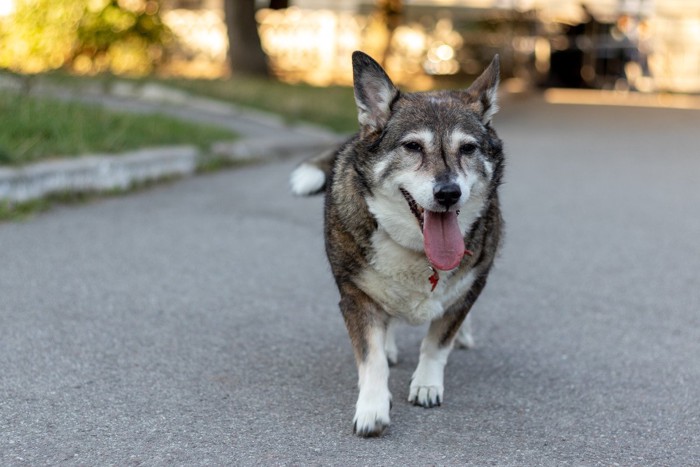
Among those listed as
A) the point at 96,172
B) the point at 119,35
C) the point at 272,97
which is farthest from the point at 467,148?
the point at 119,35

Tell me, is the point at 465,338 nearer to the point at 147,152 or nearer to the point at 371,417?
the point at 371,417

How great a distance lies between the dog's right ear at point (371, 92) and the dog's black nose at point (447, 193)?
0.48 meters

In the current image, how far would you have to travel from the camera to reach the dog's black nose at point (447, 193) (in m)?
3.81

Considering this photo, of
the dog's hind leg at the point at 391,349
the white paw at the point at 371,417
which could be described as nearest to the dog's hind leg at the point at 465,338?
the dog's hind leg at the point at 391,349

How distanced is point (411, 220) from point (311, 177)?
0.95 m

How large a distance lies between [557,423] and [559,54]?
2432 cm

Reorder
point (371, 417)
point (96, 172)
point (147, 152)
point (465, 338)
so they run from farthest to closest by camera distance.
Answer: point (147, 152), point (96, 172), point (465, 338), point (371, 417)

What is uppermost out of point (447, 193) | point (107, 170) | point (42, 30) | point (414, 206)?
point (447, 193)

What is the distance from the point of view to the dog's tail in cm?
485

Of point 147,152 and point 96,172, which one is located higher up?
point 96,172

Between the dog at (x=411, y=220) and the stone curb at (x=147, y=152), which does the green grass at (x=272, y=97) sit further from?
the dog at (x=411, y=220)

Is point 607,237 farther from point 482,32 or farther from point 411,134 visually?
point 482,32

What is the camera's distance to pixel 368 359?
396cm

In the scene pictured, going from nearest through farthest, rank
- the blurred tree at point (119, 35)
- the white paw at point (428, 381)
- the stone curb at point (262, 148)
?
the white paw at point (428, 381)
the stone curb at point (262, 148)
the blurred tree at point (119, 35)
